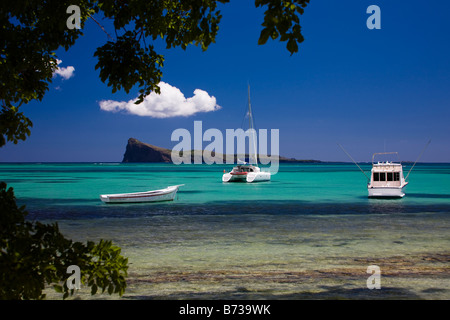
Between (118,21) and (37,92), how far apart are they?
1.77 metres

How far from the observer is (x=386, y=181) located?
33906mm

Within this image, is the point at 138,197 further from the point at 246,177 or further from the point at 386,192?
the point at 246,177

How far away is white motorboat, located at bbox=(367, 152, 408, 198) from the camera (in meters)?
32.9

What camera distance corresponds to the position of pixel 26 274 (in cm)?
375

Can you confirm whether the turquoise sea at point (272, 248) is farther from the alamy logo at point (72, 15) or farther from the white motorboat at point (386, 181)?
the alamy logo at point (72, 15)

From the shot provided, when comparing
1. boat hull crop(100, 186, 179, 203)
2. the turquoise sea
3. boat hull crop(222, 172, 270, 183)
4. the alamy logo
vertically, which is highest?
the alamy logo

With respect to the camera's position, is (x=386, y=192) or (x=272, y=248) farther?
(x=386, y=192)

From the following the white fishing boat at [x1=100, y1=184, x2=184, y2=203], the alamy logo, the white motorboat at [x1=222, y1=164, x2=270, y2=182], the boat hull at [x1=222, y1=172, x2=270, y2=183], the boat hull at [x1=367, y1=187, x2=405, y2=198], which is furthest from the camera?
the white motorboat at [x1=222, y1=164, x2=270, y2=182]

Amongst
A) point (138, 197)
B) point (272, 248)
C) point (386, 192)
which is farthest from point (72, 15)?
point (386, 192)

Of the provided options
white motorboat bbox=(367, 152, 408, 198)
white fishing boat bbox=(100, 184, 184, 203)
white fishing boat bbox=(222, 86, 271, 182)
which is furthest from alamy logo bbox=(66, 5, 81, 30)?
white fishing boat bbox=(222, 86, 271, 182)

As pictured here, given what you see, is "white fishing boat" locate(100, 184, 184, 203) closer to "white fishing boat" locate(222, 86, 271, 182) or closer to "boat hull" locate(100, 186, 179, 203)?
"boat hull" locate(100, 186, 179, 203)

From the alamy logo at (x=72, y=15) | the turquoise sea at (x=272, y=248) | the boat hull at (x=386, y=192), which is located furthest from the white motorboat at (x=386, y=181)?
the alamy logo at (x=72, y=15)

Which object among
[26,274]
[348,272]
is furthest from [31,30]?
[348,272]
